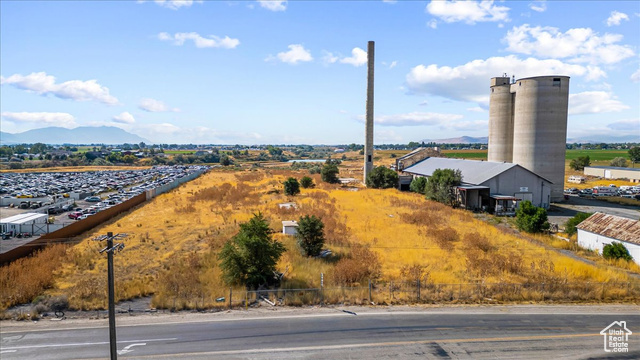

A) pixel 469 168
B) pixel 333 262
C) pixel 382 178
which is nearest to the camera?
pixel 333 262

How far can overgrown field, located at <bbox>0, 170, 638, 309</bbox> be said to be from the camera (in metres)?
22.2

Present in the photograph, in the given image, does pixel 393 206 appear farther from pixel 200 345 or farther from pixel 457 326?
pixel 200 345

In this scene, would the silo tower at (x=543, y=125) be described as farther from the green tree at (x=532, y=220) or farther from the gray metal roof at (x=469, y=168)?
the green tree at (x=532, y=220)

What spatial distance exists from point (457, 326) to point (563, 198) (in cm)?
4985

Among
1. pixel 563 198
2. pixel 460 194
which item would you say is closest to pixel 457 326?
pixel 460 194

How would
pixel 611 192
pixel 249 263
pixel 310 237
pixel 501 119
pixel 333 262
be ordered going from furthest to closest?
pixel 611 192 < pixel 501 119 < pixel 310 237 < pixel 333 262 < pixel 249 263

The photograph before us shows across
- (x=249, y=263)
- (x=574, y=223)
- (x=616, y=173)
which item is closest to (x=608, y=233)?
(x=574, y=223)

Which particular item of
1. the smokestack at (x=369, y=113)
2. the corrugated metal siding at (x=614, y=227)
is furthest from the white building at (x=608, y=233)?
the smokestack at (x=369, y=113)

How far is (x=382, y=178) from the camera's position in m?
74.3

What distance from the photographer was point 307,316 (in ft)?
63.4

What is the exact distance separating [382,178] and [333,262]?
4827cm

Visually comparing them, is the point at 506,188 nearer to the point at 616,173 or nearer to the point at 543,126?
the point at 543,126

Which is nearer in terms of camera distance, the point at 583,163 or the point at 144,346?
the point at 144,346

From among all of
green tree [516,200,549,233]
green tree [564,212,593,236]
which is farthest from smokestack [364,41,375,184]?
green tree [564,212,593,236]
